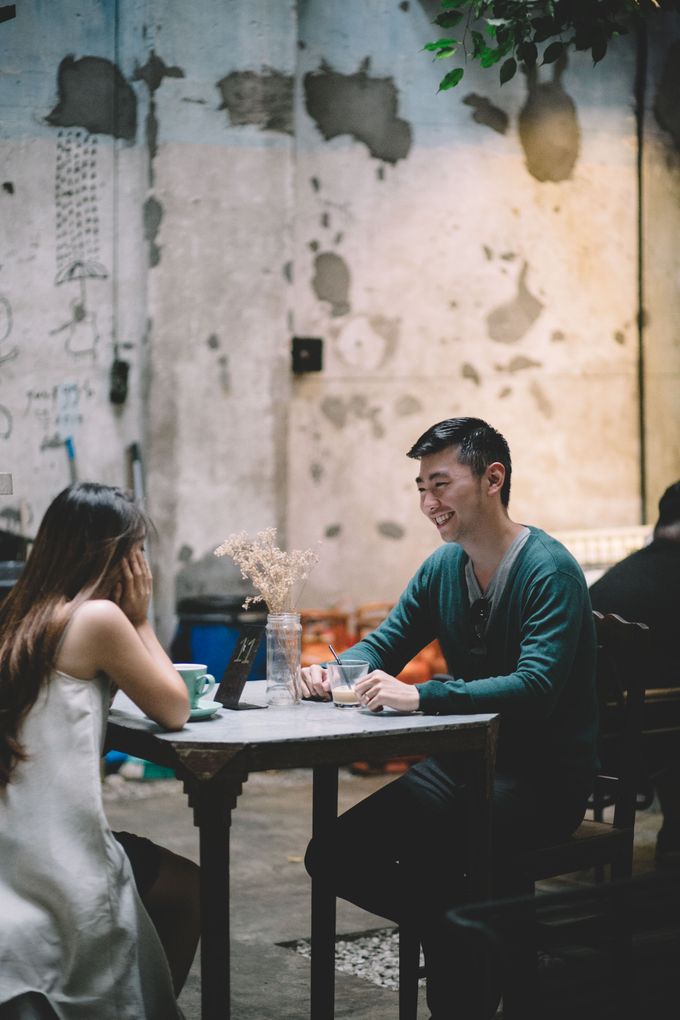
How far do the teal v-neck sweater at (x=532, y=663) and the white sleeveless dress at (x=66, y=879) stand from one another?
0.79m

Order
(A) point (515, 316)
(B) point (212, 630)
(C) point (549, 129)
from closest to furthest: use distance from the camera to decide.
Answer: (B) point (212, 630)
(A) point (515, 316)
(C) point (549, 129)

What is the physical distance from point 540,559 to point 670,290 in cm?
579

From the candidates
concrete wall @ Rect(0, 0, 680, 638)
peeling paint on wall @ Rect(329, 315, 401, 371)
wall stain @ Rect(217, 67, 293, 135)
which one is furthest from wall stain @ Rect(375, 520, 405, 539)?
wall stain @ Rect(217, 67, 293, 135)

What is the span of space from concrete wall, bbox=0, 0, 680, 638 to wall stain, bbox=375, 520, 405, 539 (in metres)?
0.01

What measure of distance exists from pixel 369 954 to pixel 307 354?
12.5ft

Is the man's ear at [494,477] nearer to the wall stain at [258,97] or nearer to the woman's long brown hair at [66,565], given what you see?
the woman's long brown hair at [66,565]

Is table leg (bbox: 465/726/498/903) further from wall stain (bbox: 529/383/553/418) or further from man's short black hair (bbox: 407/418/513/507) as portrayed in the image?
wall stain (bbox: 529/383/553/418)

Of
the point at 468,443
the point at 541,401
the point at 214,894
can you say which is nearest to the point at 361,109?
the point at 541,401

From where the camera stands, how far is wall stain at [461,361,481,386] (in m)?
7.86

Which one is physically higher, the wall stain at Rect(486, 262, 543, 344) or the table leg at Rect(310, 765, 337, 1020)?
the wall stain at Rect(486, 262, 543, 344)

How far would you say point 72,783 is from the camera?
2.71 meters

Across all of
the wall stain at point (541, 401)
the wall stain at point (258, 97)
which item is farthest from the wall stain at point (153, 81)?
the wall stain at point (541, 401)

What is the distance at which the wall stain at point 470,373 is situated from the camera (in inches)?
310

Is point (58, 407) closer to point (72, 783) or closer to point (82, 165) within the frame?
point (82, 165)
